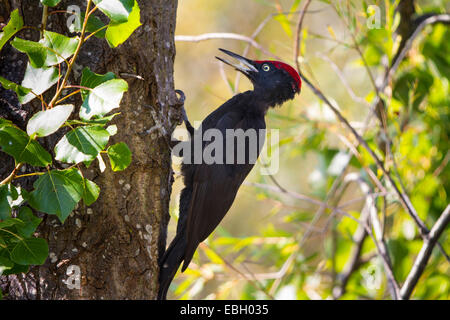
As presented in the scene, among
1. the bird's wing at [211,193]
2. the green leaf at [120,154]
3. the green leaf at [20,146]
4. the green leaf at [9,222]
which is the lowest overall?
the bird's wing at [211,193]

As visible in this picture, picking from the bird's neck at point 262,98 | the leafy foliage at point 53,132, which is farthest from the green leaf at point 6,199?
the bird's neck at point 262,98

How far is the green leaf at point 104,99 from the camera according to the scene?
139cm

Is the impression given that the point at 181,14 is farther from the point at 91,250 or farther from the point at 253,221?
the point at 91,250

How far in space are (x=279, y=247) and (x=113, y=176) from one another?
2.36m

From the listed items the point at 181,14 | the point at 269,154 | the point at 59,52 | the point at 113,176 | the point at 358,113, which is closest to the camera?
the point at 59,52

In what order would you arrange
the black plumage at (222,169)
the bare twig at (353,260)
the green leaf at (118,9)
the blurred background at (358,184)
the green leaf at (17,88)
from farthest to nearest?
the bare twig at (353,260) < the blurred background at (358,184) < the black plumage at (222,169) < the green leaf at (17,88) < the green leaf at (118,9)

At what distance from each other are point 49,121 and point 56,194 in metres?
0.23

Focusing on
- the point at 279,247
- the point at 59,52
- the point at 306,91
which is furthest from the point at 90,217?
the point at 306,91

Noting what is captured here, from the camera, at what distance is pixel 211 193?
3027mm

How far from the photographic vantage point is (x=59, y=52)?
148 cm

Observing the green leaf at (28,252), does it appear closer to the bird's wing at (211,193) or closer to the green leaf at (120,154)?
the green leaf at (120,154)

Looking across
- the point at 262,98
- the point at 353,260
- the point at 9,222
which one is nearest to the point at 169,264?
the point at 9,222

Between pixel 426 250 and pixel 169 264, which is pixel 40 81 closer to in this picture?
pixel 169 264

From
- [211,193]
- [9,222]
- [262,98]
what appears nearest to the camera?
[9,222]
